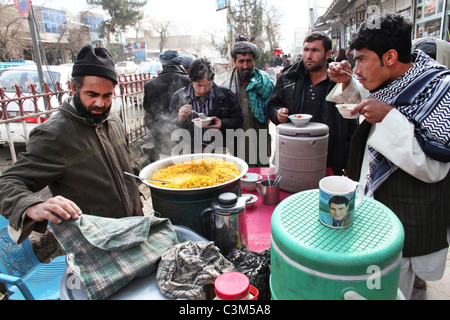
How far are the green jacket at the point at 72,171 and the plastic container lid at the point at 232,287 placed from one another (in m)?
0.95

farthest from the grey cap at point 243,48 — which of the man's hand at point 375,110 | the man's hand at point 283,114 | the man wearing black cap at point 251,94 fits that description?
the man's hand at point 375,110

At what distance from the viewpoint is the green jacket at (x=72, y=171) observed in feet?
4.58

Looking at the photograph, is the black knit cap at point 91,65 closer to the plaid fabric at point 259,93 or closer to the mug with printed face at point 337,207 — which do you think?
the mug with printed face at point 337,207

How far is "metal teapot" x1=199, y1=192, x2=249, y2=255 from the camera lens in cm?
144

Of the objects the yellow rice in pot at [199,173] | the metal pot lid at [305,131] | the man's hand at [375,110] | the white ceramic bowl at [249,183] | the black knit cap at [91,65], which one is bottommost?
the white ceramic bowl at [249,183]

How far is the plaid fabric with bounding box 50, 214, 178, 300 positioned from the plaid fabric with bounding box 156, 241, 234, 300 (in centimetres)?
8

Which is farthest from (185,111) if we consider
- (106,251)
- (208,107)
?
(106,251)

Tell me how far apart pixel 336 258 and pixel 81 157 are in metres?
1.54

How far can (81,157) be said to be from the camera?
173cm

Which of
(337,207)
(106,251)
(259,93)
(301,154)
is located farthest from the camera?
(259,93)

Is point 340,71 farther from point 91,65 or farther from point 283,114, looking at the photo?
point 91,65

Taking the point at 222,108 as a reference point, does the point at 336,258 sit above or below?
below

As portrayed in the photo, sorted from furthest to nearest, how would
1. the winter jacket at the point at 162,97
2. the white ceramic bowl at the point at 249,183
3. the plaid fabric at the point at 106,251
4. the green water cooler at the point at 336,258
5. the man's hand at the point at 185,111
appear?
the winter jacket at the point at 162,97, the man's hand at the point at 185,111, the white ceramic bowl at the point at 249,183, the plaid fabric at the point at 106,251, the green water cooler at the point at 336,258

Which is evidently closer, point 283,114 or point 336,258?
point 336,258
